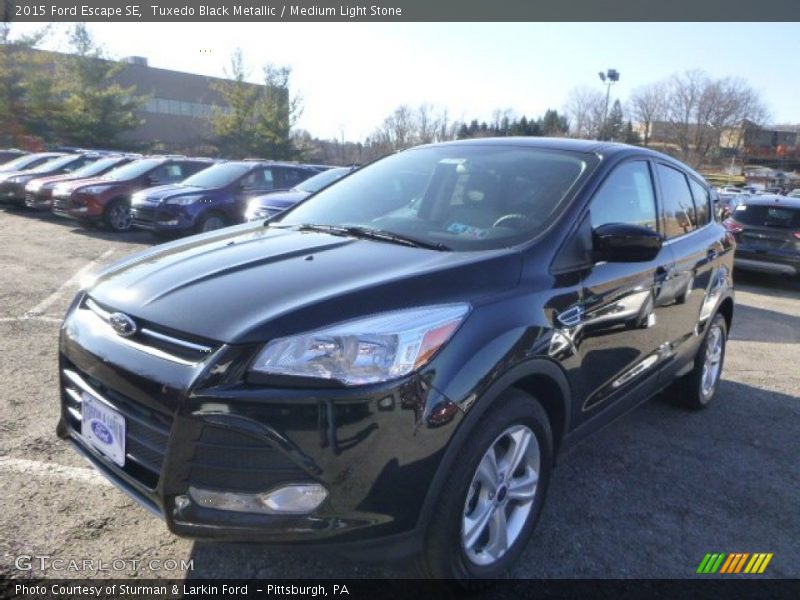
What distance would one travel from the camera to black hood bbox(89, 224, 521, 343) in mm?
2035

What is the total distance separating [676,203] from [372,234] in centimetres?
223

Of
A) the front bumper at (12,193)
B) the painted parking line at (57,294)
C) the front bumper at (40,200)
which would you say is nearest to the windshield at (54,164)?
the front bumper at (12,193)

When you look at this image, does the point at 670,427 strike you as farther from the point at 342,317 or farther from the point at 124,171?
the point at 124,171

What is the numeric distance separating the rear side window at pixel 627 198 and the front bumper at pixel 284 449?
157cm

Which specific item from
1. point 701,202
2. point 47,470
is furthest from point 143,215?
point 701,202

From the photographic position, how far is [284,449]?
1.87 metres

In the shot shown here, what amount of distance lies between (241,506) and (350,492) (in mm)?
353

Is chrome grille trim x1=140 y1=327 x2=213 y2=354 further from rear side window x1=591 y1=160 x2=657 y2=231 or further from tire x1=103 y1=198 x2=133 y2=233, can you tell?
tire x1=103 y1=198 x2=133 y2=233

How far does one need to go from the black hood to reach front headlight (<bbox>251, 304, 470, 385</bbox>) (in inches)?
1.7

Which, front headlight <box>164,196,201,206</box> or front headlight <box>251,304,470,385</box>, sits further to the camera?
front headlight <box>164,196,201,206</box>

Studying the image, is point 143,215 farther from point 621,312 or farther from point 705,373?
point 621,312

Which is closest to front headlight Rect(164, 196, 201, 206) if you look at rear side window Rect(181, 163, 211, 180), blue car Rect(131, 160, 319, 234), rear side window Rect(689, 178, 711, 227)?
blue car Rect(131, 160, 319, 234)

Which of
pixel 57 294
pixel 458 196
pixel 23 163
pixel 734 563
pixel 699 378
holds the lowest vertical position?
pixel 734 563

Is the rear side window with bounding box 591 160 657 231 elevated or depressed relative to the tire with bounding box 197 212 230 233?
elevated
